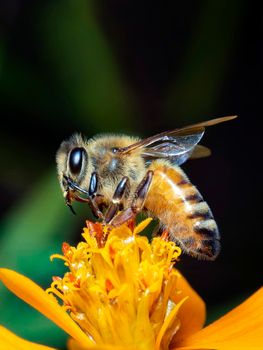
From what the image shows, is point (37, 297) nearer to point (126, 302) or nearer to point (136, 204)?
point (126, 302)

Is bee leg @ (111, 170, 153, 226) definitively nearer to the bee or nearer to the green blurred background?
the bee

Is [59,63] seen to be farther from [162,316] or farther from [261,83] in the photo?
[162,316]

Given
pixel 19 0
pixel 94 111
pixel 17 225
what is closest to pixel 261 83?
pixel 94 111

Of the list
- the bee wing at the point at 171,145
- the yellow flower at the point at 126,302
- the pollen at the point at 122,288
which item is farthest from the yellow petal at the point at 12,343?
the bee wing at the point at 171,145

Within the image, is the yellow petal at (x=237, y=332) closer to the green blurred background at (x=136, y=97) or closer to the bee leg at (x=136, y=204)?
the bee leg at (x=136, y=204)

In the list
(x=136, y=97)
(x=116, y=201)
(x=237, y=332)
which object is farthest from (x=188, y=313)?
(x=136, y=97)

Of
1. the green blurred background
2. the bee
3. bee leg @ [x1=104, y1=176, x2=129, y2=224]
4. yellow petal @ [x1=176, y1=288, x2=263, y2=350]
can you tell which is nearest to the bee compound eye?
the bee

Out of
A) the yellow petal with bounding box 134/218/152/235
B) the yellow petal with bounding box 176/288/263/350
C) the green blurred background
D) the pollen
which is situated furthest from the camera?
the green blurred background
